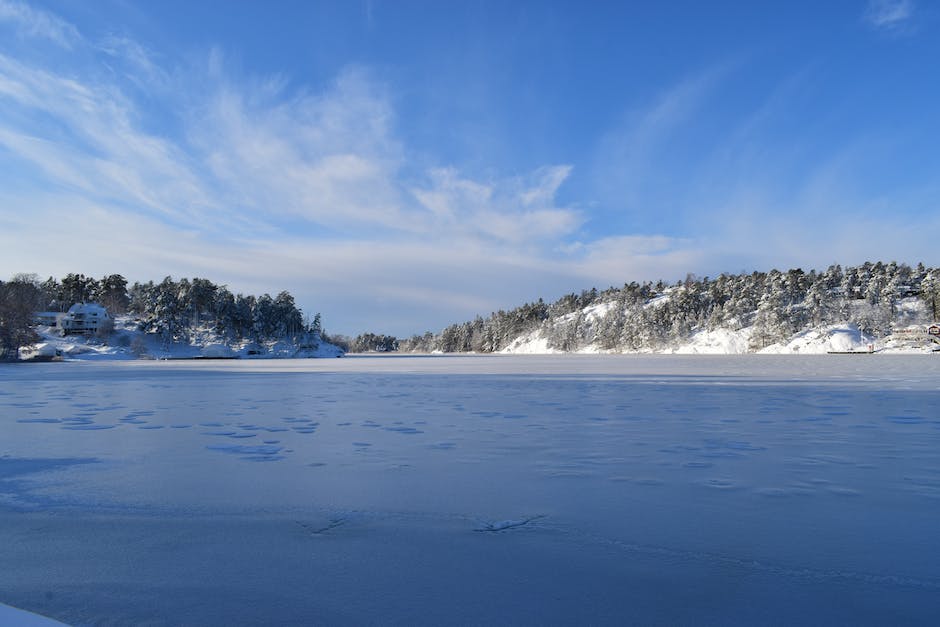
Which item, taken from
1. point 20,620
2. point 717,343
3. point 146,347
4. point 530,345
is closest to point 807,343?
point 717,343

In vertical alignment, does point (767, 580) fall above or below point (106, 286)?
below

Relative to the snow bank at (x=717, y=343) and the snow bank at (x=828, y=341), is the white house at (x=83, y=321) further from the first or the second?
the snow bank at (x=828, y=341)

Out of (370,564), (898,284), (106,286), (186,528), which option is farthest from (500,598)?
(106,286)

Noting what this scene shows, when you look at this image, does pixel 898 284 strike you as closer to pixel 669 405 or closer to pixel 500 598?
pixel 669 405

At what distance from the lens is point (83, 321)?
328ft

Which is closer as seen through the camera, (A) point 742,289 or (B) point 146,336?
(B) point 146,336

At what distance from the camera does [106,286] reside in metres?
133

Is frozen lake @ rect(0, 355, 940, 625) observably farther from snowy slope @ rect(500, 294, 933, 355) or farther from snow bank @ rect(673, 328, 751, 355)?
snow bank @ rect(673, 328, 751, 355)

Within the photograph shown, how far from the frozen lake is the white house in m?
110

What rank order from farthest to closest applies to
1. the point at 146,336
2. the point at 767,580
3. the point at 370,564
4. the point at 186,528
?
the point at 146,336 < the point at 186,528 < the point at 370,564 < the point at 767,580

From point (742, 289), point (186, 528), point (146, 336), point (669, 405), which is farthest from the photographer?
point (742, 289)

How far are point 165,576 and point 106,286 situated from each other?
158734 mm

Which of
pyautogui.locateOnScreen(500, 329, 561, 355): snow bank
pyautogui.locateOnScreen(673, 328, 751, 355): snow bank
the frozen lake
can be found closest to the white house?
pyautogui.locateOnScreen(500, 329, 561, 355): snow bank

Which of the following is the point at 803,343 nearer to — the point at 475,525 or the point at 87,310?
the point at 475,525
